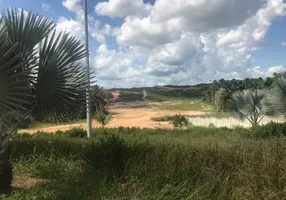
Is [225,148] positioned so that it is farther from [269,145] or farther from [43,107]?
[43,107]

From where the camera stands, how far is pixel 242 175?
15.6 ft

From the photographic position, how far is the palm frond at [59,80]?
5172 mm

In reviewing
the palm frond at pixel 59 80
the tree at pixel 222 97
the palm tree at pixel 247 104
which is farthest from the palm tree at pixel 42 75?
the tree at pixel 222 97

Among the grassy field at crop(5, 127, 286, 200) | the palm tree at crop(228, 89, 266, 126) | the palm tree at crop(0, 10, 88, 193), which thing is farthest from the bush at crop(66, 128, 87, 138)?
the palm tree at crop(0, 10, 88, 193)

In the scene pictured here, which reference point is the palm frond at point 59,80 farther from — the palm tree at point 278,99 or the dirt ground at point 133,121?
the dirt ground at point 133,121

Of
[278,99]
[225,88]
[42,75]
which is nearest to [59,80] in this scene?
[42,75]

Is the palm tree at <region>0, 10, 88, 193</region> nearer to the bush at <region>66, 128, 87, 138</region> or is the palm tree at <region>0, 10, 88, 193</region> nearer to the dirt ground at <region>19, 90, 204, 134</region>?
the bush at <region>66, 128, 87, 138</region>

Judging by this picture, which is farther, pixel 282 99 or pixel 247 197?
pixel 282 99

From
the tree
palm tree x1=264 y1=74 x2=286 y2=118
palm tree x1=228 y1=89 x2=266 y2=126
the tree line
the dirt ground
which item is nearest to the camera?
palm tree x1=264 y1=74 x2=286 y2=118

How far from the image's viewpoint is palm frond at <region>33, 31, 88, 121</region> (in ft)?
17.0

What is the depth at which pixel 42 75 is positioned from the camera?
5.12 meters

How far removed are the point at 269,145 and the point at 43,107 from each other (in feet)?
12.1

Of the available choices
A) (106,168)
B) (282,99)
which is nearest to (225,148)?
(106,168)

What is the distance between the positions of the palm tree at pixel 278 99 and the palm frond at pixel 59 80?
6930mm
